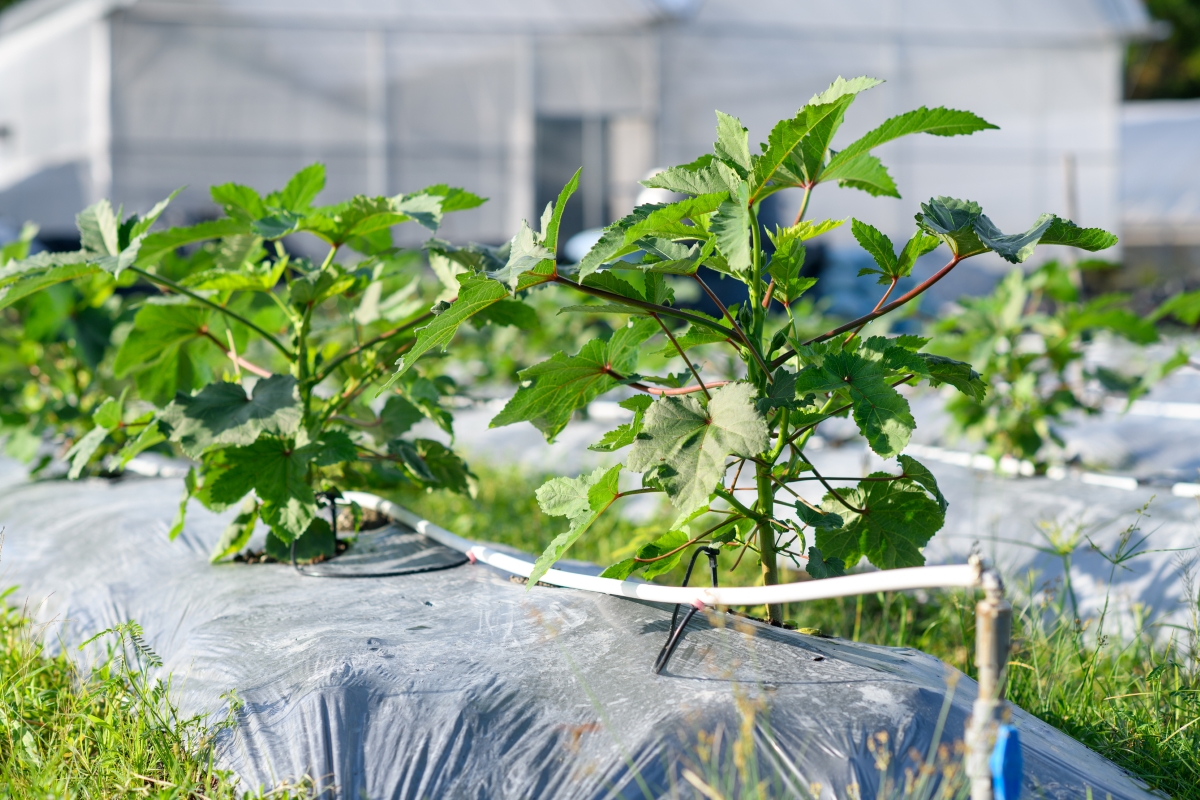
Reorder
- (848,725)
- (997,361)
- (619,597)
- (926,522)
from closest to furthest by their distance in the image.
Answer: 1. (848,725)
2. (926,522)
3. (619,597)
4. (997,361)

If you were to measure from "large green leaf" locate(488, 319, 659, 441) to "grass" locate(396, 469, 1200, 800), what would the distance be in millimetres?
303

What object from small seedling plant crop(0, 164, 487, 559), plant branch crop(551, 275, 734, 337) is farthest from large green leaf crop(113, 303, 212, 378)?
plant branch crop(551, 275, 734, 337)

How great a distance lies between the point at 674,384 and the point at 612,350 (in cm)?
17

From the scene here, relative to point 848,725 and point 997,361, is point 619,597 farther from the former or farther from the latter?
point 997,361

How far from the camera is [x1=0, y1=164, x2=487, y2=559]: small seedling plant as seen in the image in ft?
5.28

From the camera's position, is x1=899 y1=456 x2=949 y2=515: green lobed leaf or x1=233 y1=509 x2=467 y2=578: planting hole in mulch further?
x1=233 y1=509 x2=467 y2=578: planting hole in mulch

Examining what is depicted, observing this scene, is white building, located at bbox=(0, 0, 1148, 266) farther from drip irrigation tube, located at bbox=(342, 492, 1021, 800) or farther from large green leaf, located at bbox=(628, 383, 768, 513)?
drip irrigation tube, located at bbox=(342, 492, 1021, 800)

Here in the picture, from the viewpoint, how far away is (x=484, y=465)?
13.0 ft

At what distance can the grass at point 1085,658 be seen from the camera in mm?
1370

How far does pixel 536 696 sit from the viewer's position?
118cm

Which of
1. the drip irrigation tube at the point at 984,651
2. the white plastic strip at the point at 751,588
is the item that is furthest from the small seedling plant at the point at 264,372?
the drip irrigation tube at the point at 984,651

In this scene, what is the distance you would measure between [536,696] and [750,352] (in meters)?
0.50

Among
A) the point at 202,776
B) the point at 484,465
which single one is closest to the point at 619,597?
the point at 202,776

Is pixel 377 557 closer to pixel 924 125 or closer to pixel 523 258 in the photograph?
pixel 523 258
